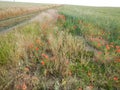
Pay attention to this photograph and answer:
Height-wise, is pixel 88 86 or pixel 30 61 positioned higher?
pixel 30 61

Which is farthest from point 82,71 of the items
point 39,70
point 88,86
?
point 39,70

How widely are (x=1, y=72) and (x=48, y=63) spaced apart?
1.30 meters

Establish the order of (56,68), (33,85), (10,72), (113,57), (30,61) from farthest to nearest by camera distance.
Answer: (113,57), (30,61), (56,68), (10,72), (33,85)

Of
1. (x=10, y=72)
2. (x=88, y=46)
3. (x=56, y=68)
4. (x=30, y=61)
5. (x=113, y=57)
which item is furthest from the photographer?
(x=88, y=46)

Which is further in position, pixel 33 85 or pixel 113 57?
pixel 113 57

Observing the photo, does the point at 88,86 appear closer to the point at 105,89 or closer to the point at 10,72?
the point at 105,89

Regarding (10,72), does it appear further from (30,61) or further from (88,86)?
(88,86)

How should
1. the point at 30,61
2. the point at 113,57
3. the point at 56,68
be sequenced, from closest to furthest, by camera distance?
1. the point at 56,68
2. the point at 30,61
3. the point at 113,57

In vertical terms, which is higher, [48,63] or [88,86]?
[48,63]

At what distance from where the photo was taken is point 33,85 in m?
3.64

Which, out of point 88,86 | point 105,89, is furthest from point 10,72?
point 105,89

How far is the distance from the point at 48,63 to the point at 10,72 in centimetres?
109

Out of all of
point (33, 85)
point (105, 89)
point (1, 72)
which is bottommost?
point (105, 89)

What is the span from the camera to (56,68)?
4.16 meters
